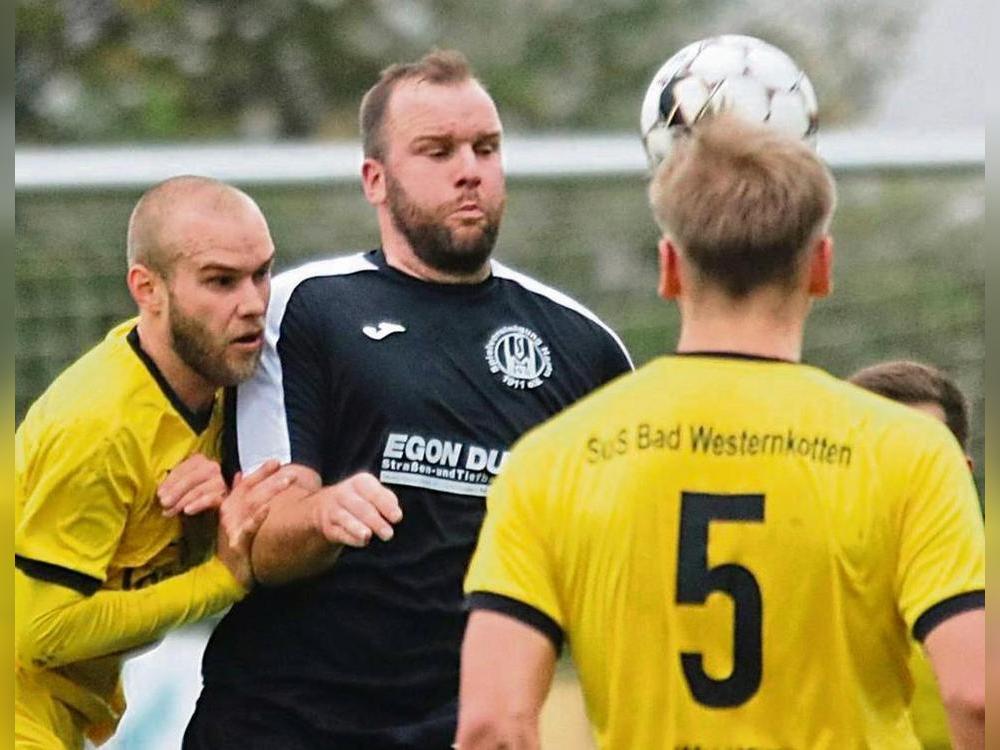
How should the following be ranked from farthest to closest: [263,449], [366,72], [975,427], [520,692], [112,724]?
1. [366,72]
2. [975,427]
3. [112,724]
4. [263,449]
5. [520,692]

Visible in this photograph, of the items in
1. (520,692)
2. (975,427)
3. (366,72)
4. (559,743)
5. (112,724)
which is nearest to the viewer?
(520,692)

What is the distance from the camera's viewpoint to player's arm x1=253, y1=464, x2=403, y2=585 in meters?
4.29

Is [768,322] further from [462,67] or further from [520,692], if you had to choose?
[462,67]

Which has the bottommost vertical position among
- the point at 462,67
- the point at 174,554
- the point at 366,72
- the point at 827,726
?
the point at 827,726

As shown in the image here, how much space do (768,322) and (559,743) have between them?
404cm

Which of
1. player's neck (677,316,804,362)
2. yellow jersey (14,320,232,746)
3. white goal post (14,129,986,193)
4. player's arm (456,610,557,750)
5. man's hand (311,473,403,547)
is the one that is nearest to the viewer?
player's arm (456,610,557,750)

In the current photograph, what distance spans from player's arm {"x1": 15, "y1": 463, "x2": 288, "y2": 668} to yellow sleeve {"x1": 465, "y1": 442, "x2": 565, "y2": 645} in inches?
49.4

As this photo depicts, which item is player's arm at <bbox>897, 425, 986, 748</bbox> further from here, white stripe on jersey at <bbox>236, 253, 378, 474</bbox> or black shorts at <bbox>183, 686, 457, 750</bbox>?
white stripe on jersey at <bbox>236, 253, 378, 474</bbox>

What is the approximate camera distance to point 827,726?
3494mm

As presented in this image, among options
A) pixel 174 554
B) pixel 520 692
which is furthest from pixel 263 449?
pixel 520 692

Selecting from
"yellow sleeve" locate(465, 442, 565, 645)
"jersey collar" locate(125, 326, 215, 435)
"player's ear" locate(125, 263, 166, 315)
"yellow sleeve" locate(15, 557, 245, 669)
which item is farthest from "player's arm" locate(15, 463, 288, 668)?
"yellow sleeve" locate(465, 442, 565, 645)

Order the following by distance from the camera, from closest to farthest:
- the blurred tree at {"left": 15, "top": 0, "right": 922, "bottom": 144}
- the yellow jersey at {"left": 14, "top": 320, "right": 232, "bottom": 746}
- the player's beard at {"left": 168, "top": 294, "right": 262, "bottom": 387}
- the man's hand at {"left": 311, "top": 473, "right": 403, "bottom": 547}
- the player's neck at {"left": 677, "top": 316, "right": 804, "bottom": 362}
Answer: the player's neck at {"left": 677, "top": 316, "right": 804, "bottom": 362} → the man's hand at {"left": 311, "top": 473, "right": 403, "bottom": 547} → the yellow jersey at {"left": 14, "top": 320, "right": 232, "bottom": 746} → the player's beard at {"left": 168, "top": 294, "right": 262, "bottom": 387} → the blurred tree at {"left": 15, "top": 0, "right": 922, "bottom": 144}

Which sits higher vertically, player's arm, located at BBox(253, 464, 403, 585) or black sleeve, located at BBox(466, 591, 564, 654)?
player's arm, located at BBox(253, 464, 403, 585)

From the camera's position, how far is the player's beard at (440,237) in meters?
5.03
